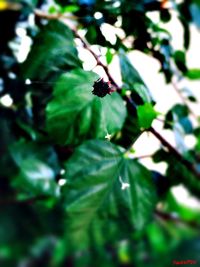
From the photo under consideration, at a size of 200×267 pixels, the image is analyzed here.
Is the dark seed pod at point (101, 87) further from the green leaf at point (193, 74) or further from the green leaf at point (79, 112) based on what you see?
the green leaf at point (193, 74)

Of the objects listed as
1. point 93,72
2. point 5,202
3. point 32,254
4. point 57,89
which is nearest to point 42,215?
point 5,202

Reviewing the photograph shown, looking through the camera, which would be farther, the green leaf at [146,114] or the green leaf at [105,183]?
the green leaf at [105,183]

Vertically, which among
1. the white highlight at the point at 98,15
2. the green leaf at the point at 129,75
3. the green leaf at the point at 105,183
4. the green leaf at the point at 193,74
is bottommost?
the green leaf at the point at 105,183

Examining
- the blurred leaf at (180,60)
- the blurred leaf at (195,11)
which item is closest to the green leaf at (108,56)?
the blurred leaf at (180,60)

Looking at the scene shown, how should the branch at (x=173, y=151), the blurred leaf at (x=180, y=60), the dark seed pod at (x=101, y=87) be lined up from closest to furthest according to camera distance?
1. the dark seed pod at (x=101, y=87)
2. the branch at (x=173, y=151)
3. the blurred leaf at (x=180, y=60)

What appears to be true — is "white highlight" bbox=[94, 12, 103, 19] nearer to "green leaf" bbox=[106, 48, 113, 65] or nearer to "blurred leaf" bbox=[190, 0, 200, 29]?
"green leaf" bbox=[106, 48, 113, 65]

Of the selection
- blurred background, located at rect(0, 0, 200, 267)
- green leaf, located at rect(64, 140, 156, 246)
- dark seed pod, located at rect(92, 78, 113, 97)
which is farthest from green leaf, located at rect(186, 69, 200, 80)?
dark seed pod, located at rect(92, 78, 113, 97)

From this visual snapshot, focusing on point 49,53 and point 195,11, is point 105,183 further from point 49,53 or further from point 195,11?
point 195,11
